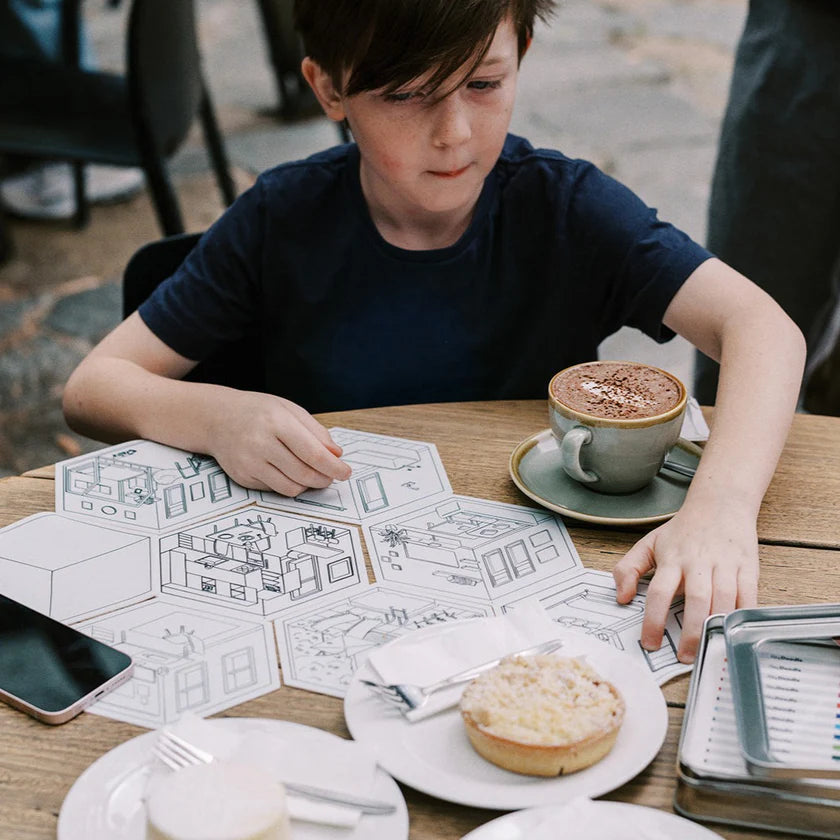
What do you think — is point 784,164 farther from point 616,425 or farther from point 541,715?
point 541,715

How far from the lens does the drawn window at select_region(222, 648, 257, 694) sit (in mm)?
714

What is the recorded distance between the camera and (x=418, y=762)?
63cm

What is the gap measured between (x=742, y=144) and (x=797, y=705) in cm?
146

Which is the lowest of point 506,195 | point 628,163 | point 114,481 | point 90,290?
point 90,290

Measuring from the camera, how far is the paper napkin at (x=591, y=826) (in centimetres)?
56

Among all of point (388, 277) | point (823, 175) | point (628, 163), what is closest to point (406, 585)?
point (388, 277)

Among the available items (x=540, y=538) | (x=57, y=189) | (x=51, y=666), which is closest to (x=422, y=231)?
(x=540, y=538)

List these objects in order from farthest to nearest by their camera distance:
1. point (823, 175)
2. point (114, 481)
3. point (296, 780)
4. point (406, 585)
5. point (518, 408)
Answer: point (823, 175) → point (518, 408) → point (114, 481) → point (406, 585) → point (296, 780)

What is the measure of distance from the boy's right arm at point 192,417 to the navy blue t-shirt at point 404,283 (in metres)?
0.04

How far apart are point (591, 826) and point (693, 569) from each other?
0.28m

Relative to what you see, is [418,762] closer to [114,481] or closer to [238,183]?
[114,481]

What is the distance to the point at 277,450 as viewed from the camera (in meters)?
0.96

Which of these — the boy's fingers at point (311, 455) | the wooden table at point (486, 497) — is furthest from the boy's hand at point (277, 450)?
the wooden table at point (486, 497)

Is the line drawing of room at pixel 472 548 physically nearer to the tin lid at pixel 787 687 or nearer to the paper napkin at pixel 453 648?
the paper napkin at pixel 453 648
